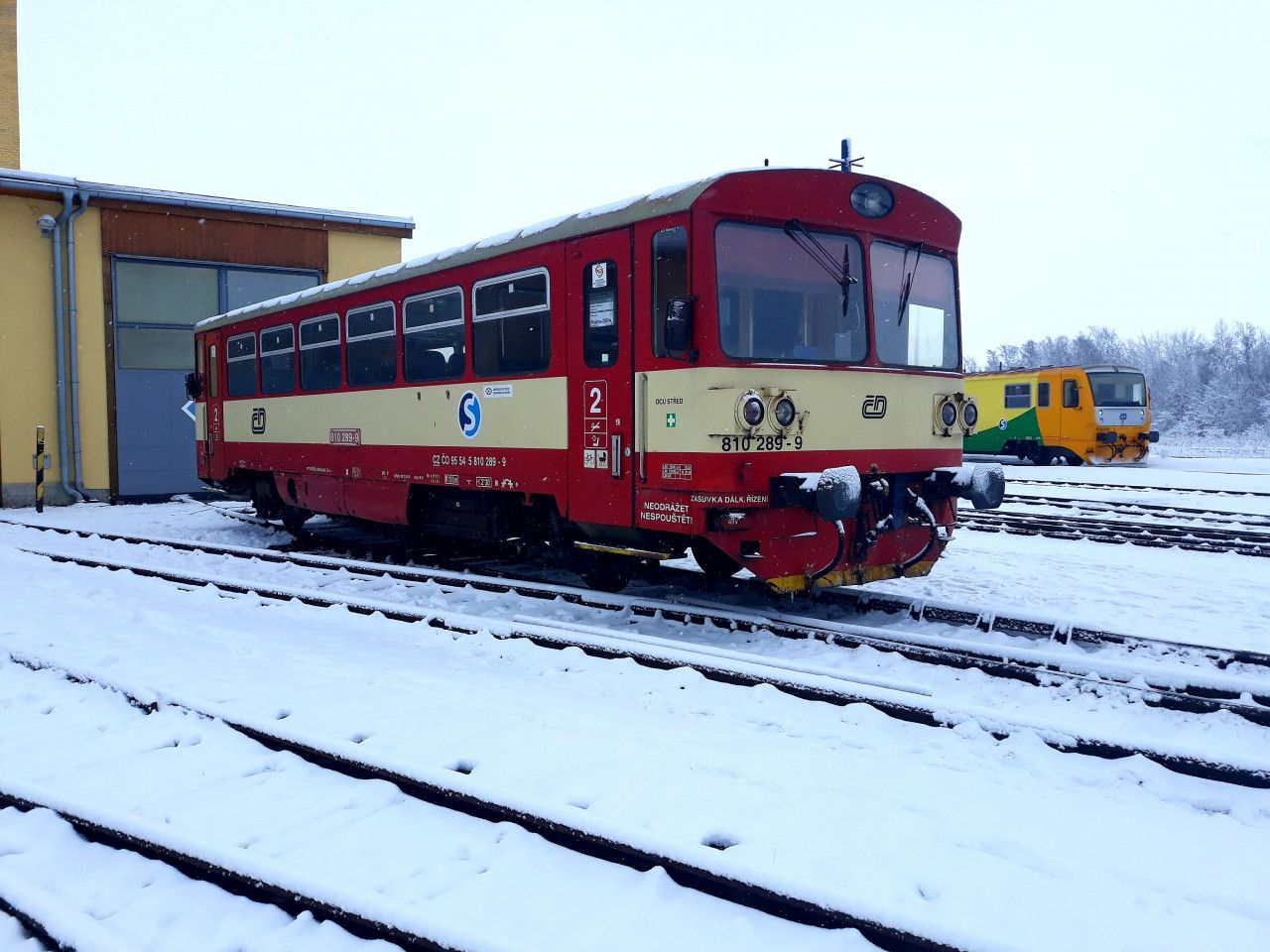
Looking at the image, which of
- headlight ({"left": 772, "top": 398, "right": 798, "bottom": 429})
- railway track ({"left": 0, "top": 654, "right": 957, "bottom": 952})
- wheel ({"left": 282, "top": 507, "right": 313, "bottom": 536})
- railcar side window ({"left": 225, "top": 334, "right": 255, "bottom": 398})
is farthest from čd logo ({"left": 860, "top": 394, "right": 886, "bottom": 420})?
railcar side window ({"left": 225, "top": 334, "right": 255, "bottom": 398})

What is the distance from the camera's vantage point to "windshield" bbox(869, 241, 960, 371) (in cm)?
689

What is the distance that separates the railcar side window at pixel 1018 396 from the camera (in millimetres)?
28022

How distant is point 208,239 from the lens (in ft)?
61.5

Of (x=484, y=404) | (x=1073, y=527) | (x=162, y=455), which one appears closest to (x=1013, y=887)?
(x=484, y=404)

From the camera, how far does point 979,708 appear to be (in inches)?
178

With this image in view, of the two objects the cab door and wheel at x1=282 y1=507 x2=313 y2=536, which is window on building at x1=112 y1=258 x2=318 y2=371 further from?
the cab door

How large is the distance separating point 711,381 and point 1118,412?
945 inches

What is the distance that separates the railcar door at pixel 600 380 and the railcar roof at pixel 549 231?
0.40 feet

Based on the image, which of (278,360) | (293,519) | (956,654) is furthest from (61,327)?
(956,654)

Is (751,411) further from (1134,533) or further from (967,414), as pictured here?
(1134,533)

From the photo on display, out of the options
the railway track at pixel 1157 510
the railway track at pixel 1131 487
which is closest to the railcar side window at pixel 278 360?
the railway track at pixel 1157 510

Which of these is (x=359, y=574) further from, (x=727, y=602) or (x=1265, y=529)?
(x=1265, y=529)

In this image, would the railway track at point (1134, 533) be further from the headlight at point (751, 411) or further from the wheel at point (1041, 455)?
the wheel at point (1041, 455)

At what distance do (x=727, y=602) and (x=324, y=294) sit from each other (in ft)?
20.1
